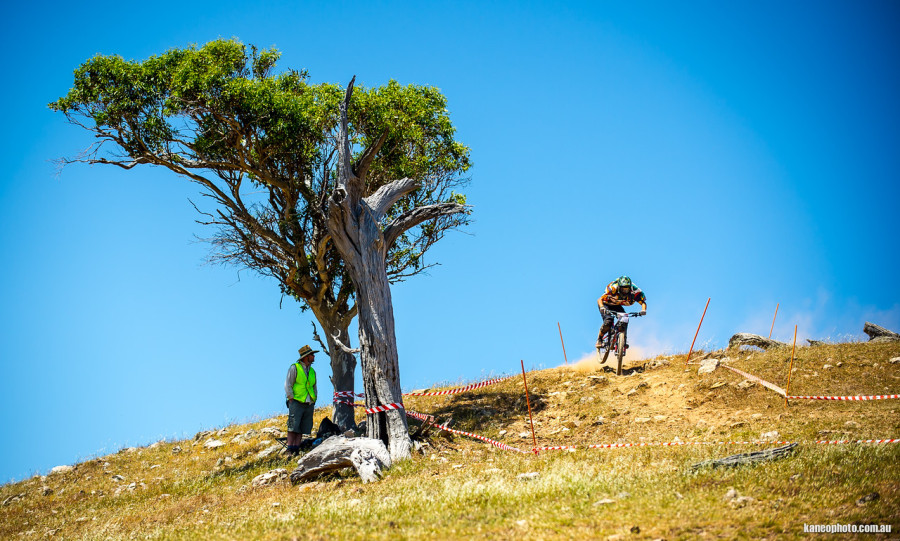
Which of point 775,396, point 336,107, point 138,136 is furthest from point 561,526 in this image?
point 138,136

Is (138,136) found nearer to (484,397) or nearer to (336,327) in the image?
(336,327)

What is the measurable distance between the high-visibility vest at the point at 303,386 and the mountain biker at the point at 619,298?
745 cm

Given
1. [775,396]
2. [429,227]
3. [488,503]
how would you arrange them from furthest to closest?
[429,227] < [775,396] < [488,503]

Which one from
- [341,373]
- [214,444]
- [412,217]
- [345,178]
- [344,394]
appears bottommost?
[214,444]

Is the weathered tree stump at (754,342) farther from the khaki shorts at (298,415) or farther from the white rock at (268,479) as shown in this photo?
the white rock at (268,479)

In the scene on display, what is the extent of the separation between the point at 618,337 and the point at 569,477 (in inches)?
332

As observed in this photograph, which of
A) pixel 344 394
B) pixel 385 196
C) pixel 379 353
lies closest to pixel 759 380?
pixel 379 353

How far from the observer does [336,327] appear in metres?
17.8

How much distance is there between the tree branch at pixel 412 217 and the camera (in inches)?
587

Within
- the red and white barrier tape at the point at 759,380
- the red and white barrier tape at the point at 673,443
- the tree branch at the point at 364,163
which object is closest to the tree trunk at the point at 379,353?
the tree branch at the point at 364,163

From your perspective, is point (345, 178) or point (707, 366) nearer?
point (345, 178)

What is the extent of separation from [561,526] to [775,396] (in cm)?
862

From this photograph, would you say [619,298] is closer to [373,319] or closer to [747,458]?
[373,319]

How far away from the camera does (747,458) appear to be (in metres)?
8.94
